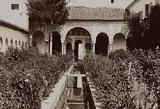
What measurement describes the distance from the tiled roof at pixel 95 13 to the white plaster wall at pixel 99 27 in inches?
19.0

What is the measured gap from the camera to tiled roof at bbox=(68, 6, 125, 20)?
157ft

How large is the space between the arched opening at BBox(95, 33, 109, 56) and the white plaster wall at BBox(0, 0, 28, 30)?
26.3ft

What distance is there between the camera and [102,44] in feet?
163

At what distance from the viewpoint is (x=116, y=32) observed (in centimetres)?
4766

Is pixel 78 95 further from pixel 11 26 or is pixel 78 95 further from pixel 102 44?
pixel 102 44

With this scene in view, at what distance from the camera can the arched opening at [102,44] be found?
49.1m

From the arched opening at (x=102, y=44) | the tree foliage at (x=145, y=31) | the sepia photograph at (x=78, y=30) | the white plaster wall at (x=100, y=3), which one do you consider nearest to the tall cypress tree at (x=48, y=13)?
the sepia photograph at (x=78, y=30)

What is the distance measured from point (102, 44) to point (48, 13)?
8542 mm

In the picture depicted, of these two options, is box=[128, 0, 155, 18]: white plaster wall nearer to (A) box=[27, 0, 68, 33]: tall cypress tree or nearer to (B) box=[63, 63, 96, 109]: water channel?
(A) box=[27, 0, 68, 33]: tall cypress tree

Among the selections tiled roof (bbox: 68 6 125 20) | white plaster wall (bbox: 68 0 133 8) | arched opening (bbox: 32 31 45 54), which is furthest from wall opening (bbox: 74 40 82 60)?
white plaster wall (bbox: 68 0 133 8)

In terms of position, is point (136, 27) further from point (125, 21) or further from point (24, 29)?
point (24, 29)

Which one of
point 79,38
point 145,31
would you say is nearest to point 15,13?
point 79,38

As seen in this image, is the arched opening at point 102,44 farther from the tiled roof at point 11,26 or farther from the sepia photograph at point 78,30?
the tiled roof at point 11,26

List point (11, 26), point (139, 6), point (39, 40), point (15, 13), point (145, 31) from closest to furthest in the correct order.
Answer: point (11, 26)
point (145, 31)
point (15, 13)
point (139, 6)
point (39, 40)
